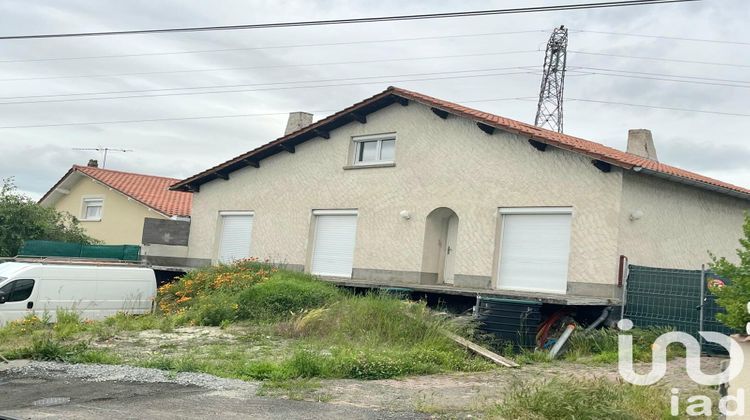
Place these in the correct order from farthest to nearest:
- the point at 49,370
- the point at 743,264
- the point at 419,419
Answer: the point at 49,370, the point at 743,264, the point at 419,419

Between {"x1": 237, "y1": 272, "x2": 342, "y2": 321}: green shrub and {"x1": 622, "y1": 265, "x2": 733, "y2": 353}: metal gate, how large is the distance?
245 inches

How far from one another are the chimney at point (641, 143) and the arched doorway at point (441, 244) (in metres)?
7.26

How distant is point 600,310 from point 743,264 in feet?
22.8

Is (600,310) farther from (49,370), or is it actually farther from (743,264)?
(49,370)

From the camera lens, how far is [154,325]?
16.0 meters

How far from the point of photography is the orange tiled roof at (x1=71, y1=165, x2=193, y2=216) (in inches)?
1109

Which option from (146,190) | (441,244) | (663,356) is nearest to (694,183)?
(663,356)

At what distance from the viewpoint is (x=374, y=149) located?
66.6 ft

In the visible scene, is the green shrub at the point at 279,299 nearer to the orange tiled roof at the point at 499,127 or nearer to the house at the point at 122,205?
the orange tiled roof at the point at 499,127

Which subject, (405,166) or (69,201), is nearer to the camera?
(405,166)

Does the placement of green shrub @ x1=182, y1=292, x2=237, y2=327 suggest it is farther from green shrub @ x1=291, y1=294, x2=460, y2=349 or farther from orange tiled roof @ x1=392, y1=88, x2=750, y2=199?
orange tiled roof @ x1=392, y1=88, x2=750, y2=199

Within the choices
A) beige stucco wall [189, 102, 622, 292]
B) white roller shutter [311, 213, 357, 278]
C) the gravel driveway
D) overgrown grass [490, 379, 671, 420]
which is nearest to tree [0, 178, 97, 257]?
beige stucco wall [189, 102, 622, 292]

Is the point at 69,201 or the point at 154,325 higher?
the point at 69,201

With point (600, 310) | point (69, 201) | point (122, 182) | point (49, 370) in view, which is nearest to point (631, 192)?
point (600, 310)
